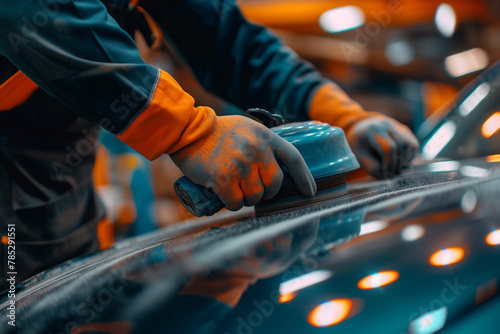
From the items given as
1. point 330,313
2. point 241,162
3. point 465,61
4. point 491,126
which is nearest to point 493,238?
point 330,313

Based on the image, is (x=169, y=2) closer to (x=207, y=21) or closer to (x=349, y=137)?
(x=207, y=21)

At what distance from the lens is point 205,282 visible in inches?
17.5

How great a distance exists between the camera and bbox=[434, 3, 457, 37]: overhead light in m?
5.43

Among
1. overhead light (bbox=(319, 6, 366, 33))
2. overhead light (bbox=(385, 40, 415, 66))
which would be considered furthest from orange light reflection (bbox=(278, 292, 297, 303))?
overhead light (bbox=(385, 40, 415, 66))

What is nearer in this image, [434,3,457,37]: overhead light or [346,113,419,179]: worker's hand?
[346,113,419,179]: worker's hand

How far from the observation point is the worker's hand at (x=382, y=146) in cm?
116

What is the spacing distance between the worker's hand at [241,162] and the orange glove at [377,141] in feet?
1.43

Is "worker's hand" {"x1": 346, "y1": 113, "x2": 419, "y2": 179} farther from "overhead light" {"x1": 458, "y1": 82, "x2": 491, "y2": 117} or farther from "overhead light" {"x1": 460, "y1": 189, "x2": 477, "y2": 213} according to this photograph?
"overhead light" {"x1": 460, "y1": 189, "x2": 477, "y2": 213}

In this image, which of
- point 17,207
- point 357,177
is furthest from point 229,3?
point 17,207

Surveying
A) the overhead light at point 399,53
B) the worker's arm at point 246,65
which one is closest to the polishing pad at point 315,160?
the worker's arm at point 246,65

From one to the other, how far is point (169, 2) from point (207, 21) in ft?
0.47

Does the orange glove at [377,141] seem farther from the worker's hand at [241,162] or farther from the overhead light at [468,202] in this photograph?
the overhead light at [468,202]

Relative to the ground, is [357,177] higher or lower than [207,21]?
lower

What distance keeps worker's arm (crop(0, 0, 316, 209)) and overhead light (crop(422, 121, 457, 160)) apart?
824mm
